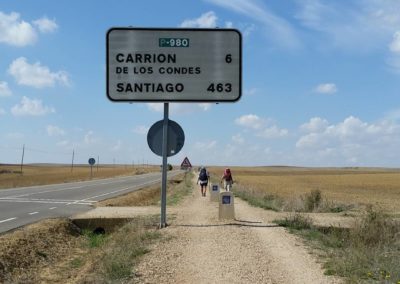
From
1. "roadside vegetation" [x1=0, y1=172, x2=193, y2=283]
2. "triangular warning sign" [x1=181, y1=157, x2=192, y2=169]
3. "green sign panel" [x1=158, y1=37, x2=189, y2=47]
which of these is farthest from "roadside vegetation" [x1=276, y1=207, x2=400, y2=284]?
"triangular warning sign" [x1=181, y1=157, x2=192, y2=169]

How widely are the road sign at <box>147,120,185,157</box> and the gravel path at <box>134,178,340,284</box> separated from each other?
181 cm

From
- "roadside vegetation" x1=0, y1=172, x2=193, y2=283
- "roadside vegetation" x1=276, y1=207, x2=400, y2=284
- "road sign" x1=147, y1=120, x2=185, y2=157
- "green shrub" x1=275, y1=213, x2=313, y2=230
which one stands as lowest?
"roadside vegetation" x1=0, y1=172, x2=193, y2=283

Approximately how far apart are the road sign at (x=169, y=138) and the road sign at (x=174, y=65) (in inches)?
24.4

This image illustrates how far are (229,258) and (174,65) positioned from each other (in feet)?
17.7

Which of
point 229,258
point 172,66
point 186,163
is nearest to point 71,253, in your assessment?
point 172,66

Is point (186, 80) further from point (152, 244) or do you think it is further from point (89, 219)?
point (89, 219)

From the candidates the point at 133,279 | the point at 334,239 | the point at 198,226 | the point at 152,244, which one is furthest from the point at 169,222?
the point at 133,279

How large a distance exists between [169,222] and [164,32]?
4.67 m

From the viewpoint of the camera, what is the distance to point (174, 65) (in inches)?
496

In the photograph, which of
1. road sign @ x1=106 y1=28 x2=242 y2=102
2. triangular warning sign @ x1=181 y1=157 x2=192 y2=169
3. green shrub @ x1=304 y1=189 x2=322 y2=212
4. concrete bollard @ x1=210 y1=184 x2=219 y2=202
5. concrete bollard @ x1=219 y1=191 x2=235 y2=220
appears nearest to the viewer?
road sign @ x1=106 y1=28 x2=242 y2=102

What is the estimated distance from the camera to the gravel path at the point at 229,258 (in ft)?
24.5

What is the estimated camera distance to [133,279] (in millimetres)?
7344

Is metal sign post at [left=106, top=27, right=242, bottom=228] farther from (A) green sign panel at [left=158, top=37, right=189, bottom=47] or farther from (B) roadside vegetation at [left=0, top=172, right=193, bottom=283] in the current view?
(B) roadside vegetation at [left=0, top=172, right=193, bottom=283]

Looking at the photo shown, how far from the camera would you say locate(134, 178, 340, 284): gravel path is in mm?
7465
